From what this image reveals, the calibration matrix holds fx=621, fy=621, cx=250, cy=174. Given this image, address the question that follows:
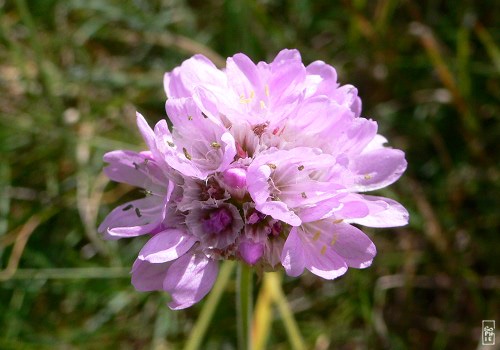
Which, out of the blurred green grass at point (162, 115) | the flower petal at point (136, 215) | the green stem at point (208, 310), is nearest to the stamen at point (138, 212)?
the flower petal at point (136, 215)

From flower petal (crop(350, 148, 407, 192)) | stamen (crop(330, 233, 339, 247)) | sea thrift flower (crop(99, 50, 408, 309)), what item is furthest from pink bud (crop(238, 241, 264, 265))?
flower petal (crop(350, 148, 407, 192))

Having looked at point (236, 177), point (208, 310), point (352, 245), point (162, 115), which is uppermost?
point (236, 177)

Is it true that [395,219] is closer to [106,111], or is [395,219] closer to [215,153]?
[215,153]

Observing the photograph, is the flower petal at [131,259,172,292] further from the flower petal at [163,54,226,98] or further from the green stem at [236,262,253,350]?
the flower petal at [163,54,226,98]

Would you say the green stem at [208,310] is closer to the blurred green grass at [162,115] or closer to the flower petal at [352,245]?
the blurred green grass at [162,115]

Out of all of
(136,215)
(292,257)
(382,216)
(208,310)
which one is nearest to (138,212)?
(136,215)

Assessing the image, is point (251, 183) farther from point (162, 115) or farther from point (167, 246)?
point (162, 115)
